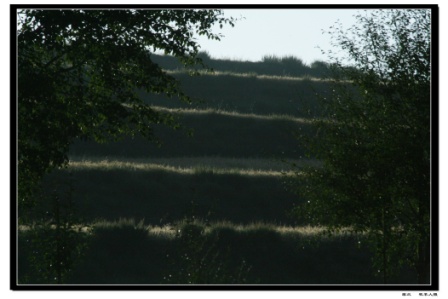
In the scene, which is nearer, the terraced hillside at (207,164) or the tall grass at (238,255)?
the tall grass at (238,255)

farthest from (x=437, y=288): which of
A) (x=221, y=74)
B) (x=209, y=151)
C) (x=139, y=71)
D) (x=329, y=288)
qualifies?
(x=221, y=74)

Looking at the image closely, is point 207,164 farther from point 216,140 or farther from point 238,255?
point 238,255

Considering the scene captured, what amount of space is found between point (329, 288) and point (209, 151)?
28.9m

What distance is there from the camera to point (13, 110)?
11500 millimetres

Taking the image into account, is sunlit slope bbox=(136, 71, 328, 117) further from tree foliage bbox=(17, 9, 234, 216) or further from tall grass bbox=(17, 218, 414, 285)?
tree foliage bbox=(17, 9, 234, 216)

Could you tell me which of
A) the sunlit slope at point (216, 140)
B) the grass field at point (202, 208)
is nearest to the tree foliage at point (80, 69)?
the grass field at point (202, 208)

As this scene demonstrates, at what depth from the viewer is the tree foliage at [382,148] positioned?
49.9 ft

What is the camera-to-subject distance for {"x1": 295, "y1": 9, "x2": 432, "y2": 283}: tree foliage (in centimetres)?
1522

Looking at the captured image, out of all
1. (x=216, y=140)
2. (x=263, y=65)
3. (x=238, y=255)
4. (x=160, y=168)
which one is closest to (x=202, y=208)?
(x=160, y=168)

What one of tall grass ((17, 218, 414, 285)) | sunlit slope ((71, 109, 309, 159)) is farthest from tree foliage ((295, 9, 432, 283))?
sunlit slope ((71, 109, 309, 159))

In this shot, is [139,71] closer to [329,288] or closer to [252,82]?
[329,288]

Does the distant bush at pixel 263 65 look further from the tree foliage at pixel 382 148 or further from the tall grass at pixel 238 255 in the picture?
the tree foliage at pixel 382 148

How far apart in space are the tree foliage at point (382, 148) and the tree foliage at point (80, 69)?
3.05m

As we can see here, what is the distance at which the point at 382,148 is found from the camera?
15.3 meters
